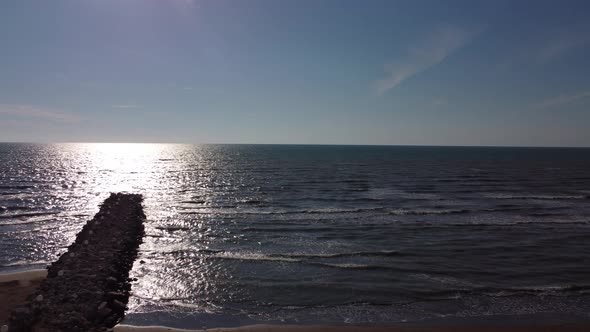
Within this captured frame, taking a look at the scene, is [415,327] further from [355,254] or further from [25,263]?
[25,263]

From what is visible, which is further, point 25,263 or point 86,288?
point 25,263

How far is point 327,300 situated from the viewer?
15516mm

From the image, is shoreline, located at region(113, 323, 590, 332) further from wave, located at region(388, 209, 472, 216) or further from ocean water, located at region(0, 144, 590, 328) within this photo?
wave, located at region(388, 209, 472, 216)

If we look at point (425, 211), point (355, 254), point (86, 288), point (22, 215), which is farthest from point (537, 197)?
point (22, 215)

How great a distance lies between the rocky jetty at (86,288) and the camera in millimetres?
11805

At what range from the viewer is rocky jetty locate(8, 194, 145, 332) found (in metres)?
11.8

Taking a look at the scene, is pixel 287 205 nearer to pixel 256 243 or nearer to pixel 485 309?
pixel 256 243

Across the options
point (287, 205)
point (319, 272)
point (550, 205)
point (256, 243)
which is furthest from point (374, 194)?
point (319, 272)

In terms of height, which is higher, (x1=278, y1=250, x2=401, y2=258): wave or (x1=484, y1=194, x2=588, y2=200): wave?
(x1=484, y1=194, x2=588, y2=200): wave

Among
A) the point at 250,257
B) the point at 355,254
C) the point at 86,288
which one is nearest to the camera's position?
the point at 86,288

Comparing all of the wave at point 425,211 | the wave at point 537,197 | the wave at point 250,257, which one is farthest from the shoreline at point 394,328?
the wave at point 537,197

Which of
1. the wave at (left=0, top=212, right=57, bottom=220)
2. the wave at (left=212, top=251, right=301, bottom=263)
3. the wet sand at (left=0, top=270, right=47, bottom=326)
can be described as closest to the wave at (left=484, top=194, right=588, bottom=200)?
the wave at (left=212, top=251, right=301, bottom=263)

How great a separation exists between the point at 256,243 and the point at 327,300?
9.70 metres

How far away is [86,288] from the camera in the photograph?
14.5 metres
